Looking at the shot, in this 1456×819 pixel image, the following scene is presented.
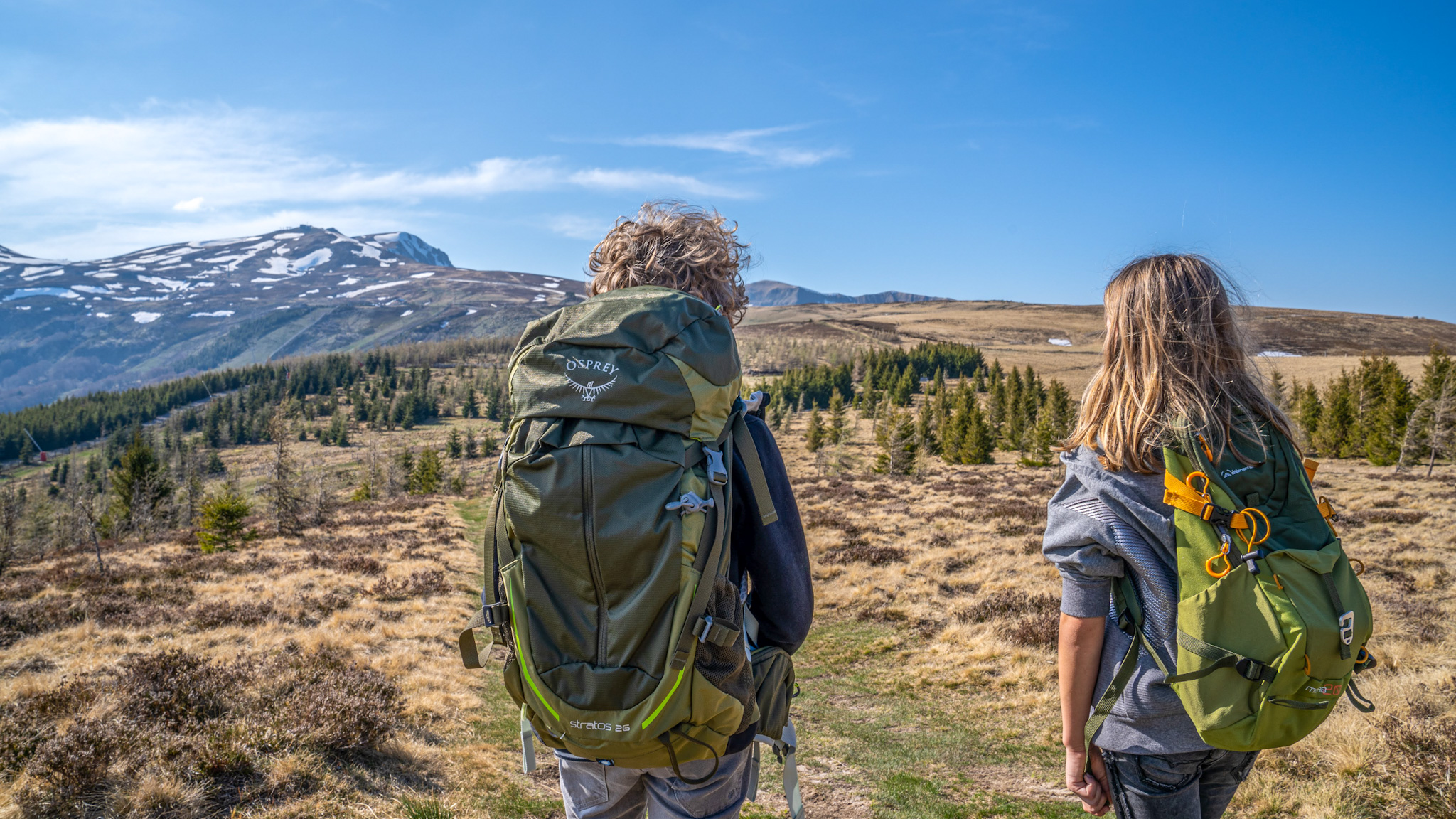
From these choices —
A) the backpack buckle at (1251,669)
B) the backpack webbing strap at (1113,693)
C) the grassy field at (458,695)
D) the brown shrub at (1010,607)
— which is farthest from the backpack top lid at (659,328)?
the brown shrub at (1010,607)

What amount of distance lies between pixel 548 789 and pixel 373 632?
7258 mm

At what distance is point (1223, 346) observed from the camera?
91.7 inches

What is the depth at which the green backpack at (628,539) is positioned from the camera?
2.01 meters

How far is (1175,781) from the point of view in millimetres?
2207

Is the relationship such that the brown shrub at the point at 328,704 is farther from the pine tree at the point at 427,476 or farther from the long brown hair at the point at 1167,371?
the pine tree at the point at 427,476

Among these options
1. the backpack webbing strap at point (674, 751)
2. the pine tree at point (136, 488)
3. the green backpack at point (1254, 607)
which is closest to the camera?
the green backpack at point (1254, 607)

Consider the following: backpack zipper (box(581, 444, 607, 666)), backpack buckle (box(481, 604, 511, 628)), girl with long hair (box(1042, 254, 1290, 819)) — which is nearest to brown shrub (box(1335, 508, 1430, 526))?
girl with long hair (box(1042, 254, 1290, 819))

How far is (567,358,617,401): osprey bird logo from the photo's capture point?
2.10m

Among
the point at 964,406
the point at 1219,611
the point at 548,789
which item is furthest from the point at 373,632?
the point at 964,406

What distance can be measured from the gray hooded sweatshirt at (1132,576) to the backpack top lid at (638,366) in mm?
1178

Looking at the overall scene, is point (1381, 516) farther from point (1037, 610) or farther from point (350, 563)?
point (350, 563)

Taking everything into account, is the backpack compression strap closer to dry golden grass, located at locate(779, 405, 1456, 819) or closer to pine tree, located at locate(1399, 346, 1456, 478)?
dry golden grass, located at locate(779, 405, 1456, 819)

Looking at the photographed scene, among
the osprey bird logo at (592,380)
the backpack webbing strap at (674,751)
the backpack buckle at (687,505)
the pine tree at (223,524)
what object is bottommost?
the pine tree at (223,524)

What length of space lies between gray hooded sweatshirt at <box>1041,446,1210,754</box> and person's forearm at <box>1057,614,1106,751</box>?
0.04m
